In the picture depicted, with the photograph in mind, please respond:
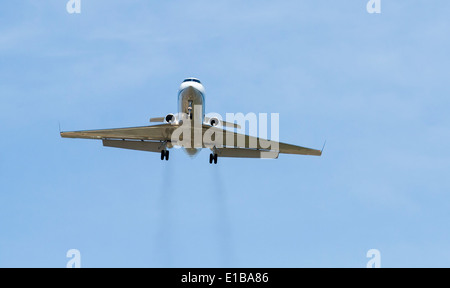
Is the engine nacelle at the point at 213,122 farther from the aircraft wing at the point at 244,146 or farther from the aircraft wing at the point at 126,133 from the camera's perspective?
the aircraft wing at the point at 126,133

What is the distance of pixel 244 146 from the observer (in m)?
94.2

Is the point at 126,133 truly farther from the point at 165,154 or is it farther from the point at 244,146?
the point at 244,146

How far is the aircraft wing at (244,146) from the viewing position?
92.1 metres

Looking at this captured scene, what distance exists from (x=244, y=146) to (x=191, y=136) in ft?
21.3

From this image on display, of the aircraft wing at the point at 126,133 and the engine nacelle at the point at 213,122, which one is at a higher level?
the engine nacelle at the point at 213,122

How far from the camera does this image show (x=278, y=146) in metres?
94.6

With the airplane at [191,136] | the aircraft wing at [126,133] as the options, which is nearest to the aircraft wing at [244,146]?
the airplane at [191,136]

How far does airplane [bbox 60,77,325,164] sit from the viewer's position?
91.2m

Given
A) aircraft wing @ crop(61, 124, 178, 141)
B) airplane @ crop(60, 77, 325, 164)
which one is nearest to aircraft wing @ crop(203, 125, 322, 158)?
airplane @ crop(60, 77, 325, 164)

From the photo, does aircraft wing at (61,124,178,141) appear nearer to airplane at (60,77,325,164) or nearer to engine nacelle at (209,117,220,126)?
airplane at (60,77,325,164)

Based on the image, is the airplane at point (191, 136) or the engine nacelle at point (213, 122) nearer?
the airplane at point (191, 136)

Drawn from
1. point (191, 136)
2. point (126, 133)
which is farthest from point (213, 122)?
point (126, 133)
